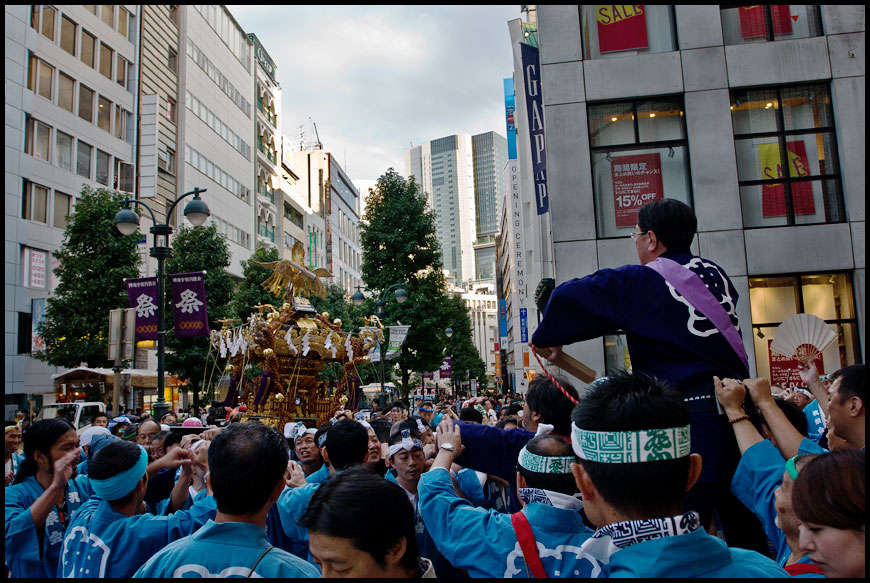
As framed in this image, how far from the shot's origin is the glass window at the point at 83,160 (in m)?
32.7

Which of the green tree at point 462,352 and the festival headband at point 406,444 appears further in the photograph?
the green tree at point 462,352

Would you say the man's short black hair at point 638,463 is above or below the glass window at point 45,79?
below

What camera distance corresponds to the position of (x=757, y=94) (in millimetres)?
12961

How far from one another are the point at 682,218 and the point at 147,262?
3483 centimetres

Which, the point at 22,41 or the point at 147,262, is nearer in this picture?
the point at 22,41

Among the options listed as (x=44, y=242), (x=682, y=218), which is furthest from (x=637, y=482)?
(x=44, y=242)

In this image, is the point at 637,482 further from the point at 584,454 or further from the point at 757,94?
the point at 757,94

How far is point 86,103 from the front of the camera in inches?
1312

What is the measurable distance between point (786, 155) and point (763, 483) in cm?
1197

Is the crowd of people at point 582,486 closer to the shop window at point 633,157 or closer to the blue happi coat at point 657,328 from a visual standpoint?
the blue happi coat at point 657,328

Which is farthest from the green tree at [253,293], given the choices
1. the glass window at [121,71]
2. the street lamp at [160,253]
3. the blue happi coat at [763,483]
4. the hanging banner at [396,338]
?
Answer: the blue happi coat at [763,483]

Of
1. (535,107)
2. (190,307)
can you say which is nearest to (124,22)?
Answer: (190,307)

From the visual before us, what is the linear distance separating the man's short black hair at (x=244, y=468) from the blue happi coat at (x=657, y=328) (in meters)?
1.34

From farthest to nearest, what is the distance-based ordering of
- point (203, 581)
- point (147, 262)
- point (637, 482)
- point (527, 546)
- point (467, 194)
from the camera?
1. point (467, 194)
2. point (147, 262)
3. point (527, 546)
4. point (203, 581)
5. point (637, 482)
